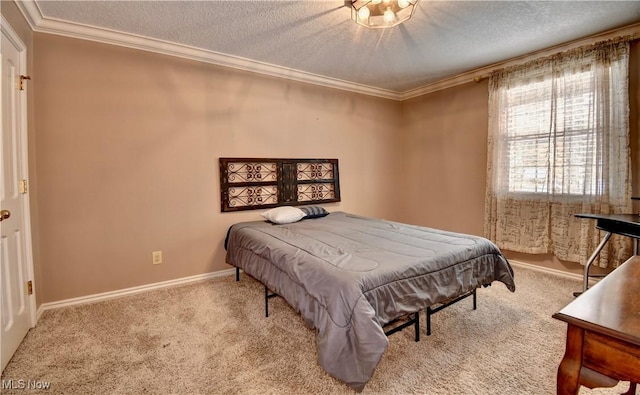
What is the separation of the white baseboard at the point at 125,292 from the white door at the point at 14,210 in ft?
1.10

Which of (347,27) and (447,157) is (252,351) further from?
(447,157)

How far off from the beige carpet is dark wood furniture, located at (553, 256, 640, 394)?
2.87ft

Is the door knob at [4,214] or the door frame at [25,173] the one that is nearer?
the door knob at [4,214]

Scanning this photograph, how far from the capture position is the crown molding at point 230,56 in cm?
235

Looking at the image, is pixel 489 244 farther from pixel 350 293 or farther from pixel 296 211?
pixel 296 211

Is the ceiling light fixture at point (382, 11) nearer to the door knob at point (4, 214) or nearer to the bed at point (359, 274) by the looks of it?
the bed at point (359, 274)

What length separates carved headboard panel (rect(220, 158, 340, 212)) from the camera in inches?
128

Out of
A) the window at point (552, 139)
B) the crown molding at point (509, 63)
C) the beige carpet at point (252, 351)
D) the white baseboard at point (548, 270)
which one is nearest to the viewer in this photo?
the beige carpet at point (252, 351)

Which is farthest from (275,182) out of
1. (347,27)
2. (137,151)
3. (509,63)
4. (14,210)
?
(509,63)

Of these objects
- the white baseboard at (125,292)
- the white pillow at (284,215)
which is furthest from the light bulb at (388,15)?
the white baseboard at (125,292)

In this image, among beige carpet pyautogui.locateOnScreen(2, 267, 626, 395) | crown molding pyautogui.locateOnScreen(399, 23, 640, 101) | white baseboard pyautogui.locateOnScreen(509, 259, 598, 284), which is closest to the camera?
beige carpet pyautogui.locateOnScreen(2, 267, 626, 395)

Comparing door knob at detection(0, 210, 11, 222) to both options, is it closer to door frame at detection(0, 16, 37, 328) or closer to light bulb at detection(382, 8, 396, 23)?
door frame at detection(0, 16, 37, 328)

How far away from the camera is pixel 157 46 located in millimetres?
2773

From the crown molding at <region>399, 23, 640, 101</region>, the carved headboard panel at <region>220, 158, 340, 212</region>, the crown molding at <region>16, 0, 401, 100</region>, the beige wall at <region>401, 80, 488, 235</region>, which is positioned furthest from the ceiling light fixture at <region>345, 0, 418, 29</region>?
the beige wall at <region>401, 80, 488, 235</region>
